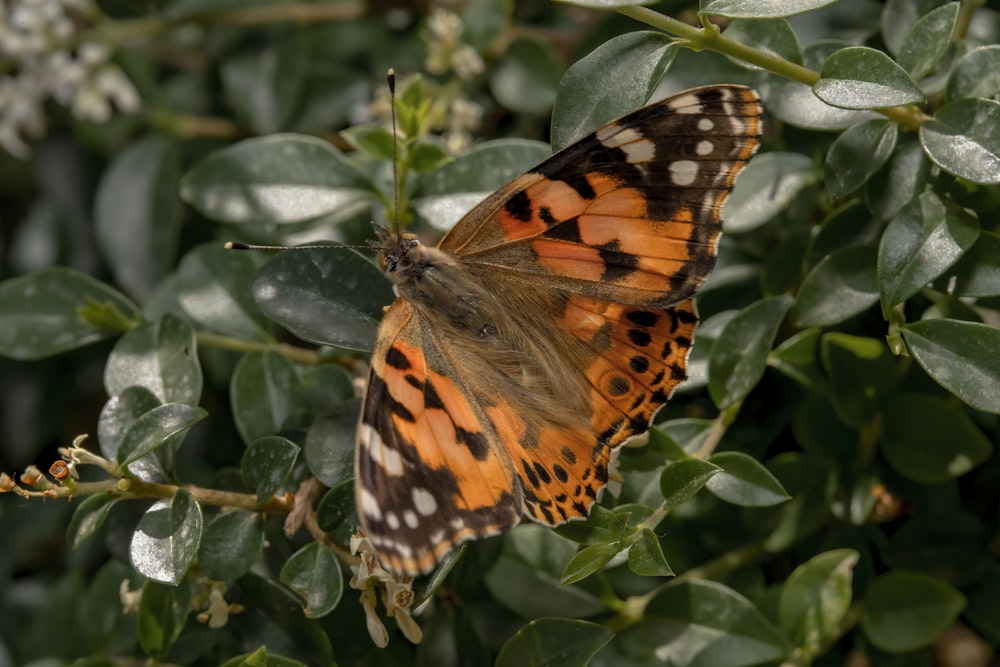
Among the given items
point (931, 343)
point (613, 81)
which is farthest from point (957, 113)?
point (613, 81)

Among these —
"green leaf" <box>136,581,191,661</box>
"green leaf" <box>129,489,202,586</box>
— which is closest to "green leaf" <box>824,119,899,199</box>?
"green leaf" <box>129,489,202,586</box>

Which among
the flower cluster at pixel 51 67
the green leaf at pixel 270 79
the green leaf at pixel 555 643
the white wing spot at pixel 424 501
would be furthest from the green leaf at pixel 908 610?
the flower cluster at pixel 51 67

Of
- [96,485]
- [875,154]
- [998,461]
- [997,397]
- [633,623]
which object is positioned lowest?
[633,623]

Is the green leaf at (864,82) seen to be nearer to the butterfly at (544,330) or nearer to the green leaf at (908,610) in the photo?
the butterfly at (544,330)

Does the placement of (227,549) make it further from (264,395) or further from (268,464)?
(264,395)

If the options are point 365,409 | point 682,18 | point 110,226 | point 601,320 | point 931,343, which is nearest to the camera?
point 365,409

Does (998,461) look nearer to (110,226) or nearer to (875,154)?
(875,154)
